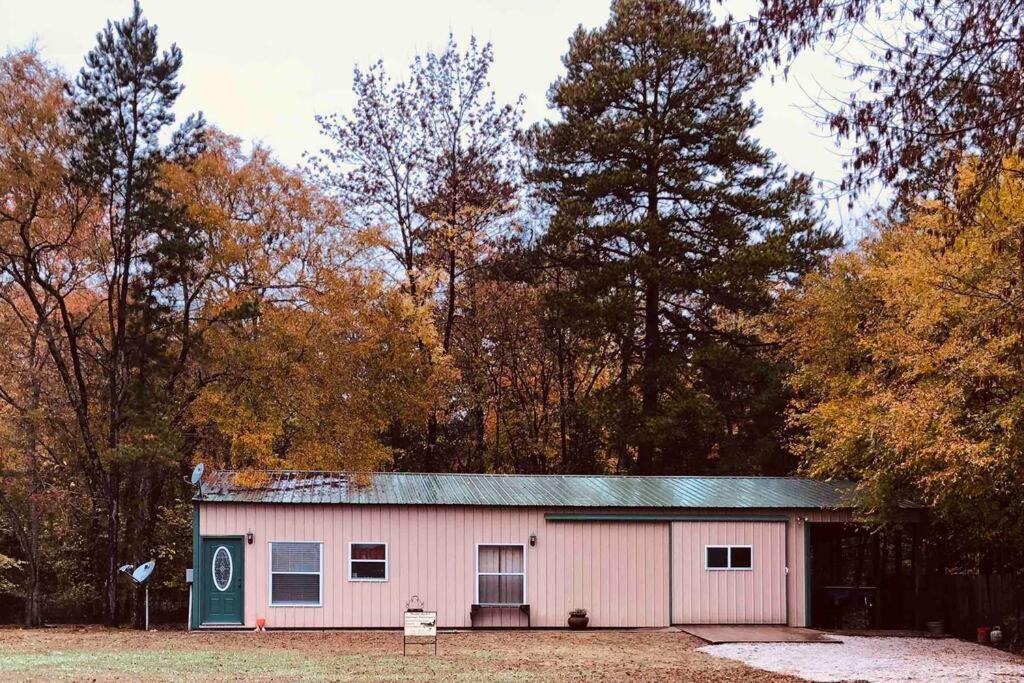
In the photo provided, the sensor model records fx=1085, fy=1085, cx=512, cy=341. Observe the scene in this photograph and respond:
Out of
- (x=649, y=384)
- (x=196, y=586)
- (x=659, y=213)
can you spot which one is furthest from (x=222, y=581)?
(x=659, y=213)

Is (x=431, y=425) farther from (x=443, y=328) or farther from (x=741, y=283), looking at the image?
(x=741, y=283)

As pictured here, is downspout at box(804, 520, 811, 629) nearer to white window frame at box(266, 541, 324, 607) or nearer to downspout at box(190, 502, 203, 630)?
white window frame at box(266, 541, 324, 607)

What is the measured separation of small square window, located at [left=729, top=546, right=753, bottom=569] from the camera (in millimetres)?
20641

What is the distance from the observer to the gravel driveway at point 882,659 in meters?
14.0

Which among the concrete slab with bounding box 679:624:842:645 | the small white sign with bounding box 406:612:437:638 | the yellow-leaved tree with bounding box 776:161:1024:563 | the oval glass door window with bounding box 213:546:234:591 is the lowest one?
the concrete slab with bounding box 679:624:842:645

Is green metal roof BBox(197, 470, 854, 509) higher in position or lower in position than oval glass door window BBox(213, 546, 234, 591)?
higher

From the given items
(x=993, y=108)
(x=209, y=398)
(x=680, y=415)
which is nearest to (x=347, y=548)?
(x=209, y=398)

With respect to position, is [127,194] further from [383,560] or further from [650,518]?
[650,518]

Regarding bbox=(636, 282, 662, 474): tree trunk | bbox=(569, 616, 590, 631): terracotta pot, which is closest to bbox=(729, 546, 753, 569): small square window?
bbox=(569, 616, 590, 631): terracotta pot

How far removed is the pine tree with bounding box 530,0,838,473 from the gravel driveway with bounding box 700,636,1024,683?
12.0 m

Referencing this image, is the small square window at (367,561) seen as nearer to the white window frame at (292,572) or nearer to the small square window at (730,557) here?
the white window frame at (292,572)

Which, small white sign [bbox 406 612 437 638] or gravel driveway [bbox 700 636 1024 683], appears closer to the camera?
gravel driveway [bbox 700 636 1024 683]

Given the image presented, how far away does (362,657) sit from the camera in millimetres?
15492

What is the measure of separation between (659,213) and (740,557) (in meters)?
13.1
